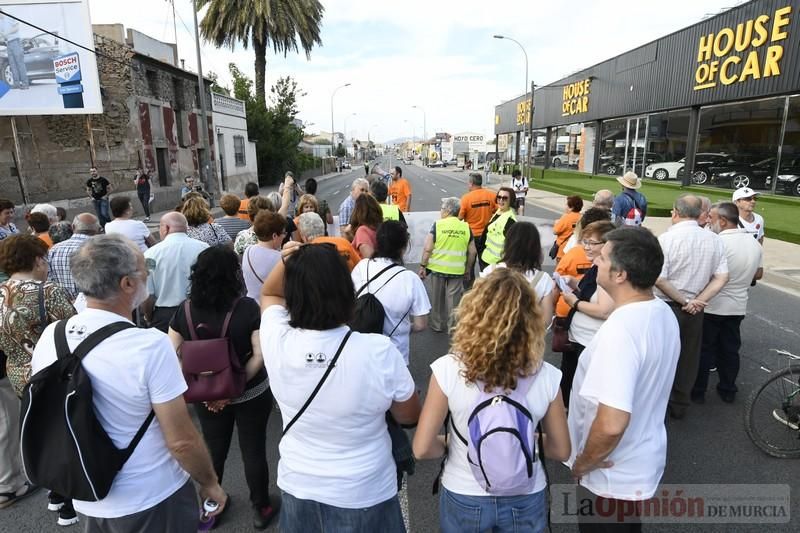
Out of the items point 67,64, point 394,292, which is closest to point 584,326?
point 394,292

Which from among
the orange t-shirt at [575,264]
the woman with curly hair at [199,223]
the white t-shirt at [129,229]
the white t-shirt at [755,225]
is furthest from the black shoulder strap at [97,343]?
the white t-shirt at [755,225]

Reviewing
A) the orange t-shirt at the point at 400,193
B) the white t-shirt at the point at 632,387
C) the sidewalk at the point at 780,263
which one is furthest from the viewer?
the orange t-shirt at the point at 400,193

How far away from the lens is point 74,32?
1652 cm

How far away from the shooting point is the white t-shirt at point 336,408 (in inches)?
68.6

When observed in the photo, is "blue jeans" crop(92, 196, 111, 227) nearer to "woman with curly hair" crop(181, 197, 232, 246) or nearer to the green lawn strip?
"woman with curly hair" crop(181, 197, 232, 246)

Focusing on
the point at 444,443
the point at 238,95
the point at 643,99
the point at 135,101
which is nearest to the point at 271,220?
the point at 444,443

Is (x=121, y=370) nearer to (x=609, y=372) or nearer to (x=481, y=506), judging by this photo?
(x=481, y=506)

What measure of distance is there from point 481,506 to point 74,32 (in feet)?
68.5

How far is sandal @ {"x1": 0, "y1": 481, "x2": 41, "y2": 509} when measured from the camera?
10.5ft

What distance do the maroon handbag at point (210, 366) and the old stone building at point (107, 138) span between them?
1803 cm

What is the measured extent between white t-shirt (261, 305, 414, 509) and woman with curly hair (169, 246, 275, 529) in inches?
33.2

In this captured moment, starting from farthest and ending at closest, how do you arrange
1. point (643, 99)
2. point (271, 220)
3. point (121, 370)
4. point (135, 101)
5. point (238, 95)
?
point (238, 95) → point (643, 99) → point (135, 101) → point (271, 220) → point (121, 370)

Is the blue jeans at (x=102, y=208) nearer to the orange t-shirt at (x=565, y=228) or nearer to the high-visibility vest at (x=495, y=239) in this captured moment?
the high-visibility vest at (x=495, y=239)

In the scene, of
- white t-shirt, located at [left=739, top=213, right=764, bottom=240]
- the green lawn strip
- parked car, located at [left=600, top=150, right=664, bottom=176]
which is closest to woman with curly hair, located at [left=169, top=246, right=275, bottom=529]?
white t-shirt, located at [left=739, top=213, right=764, bottom=240]
